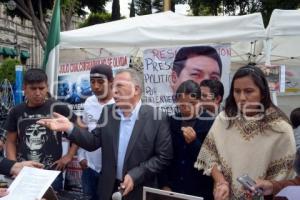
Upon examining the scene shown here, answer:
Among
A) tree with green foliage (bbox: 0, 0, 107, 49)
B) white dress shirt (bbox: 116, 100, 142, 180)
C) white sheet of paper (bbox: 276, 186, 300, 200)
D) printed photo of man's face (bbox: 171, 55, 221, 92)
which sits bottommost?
white sheet of paper (bbox: 276, 186, 300, 200)

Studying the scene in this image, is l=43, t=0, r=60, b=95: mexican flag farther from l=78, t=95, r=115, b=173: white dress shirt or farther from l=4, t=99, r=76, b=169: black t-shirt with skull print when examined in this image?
l=4, t=99, r=76, b=169: black t-shirt with skull print

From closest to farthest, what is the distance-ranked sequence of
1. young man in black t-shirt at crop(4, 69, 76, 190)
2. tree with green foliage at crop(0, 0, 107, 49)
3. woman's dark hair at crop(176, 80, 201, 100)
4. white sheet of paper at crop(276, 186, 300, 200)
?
white sheet of paper at crop(276, 186, 300, 200), woman's dark hair at crop(176, 80, 201, 100), young man in black t-shirt at crop(4, 69, 76, 190), tree with green foliage at crop(0, 0, 107, 49)

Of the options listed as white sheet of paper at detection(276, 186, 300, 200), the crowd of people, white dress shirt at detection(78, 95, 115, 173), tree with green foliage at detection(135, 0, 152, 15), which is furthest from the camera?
tree with green foliage at detection(135, 0, 152, 15)

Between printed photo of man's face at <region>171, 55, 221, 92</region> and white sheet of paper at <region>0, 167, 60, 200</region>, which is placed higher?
printed photo of man's face at <region>171, 55, 221, 92</region>

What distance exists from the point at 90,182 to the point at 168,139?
57.5 inches

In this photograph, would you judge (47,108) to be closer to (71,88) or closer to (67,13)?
(71,88)

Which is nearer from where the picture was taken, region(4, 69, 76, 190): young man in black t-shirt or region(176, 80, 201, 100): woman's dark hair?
region(176, 80, 201, 100): woman's dark hair

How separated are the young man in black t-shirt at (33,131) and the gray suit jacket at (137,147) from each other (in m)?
0.58

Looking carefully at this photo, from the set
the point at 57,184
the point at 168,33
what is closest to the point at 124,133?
the point at 57,184

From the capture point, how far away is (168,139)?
2965 millimetres

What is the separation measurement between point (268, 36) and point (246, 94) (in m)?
2.56

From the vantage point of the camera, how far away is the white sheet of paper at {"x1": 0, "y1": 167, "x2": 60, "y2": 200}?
7.45ft

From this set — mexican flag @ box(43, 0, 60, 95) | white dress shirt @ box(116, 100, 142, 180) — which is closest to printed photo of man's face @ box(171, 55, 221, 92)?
mexican flag @ box(43, 0, 60, 95)

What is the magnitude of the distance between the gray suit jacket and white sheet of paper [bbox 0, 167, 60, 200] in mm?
485
